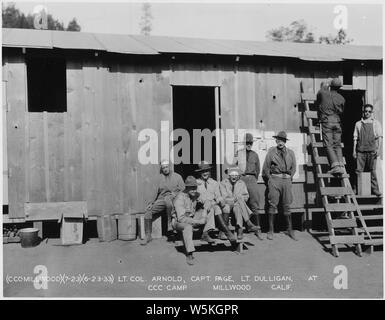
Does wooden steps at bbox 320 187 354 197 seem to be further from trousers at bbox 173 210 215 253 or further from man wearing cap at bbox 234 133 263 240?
trousers at bbox 173 210 215 253

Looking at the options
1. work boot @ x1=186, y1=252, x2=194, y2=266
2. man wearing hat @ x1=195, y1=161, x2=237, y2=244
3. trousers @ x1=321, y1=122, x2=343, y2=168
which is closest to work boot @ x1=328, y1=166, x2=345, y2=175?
trousers @ x1=321, y1=122, x2=343, y2=168

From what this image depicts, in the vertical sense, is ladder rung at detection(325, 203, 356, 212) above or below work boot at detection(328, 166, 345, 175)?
below

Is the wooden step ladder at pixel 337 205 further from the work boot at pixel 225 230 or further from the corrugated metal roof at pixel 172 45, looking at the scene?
the work boot at pixel 225 230

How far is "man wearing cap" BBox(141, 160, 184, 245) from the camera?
887 cm

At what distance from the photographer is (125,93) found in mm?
9234

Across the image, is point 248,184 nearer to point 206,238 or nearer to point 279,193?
point 279,193

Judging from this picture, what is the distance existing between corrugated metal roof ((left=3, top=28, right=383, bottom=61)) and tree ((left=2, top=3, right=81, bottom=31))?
26153mm

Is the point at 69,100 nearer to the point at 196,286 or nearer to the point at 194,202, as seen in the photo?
the point at 194,202

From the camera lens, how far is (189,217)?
8.19m

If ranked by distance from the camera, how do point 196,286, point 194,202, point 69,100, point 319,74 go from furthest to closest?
point 319,74, point 69,100, point 194,202, point 196,286

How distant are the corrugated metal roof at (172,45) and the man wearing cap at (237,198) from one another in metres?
2.86
